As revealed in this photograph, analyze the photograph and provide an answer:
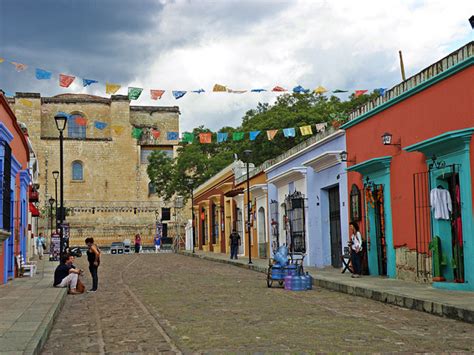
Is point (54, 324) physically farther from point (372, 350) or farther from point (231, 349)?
point (372, 350)

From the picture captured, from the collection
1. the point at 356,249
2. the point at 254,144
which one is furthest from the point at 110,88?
the point at 254,144

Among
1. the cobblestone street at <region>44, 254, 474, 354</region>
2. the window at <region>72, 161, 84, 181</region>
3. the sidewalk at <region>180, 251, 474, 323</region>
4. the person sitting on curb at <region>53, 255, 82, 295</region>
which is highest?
the window at <region>72, 161, 84, 181</region>

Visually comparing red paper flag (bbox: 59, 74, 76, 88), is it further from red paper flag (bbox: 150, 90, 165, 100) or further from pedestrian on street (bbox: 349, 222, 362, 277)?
pedestrian on street (bbox: 349, 222, 362, 277)

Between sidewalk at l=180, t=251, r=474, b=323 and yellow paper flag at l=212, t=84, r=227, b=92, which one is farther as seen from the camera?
yellow paper flag at l=212, t=84, r=227, b=92

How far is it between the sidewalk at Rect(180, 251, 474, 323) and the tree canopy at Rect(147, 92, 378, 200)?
51.0 feet

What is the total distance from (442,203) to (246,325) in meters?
5.54

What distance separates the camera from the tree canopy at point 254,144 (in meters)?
37.8

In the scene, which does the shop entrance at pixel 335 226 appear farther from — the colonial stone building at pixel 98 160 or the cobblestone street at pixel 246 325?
the colonial stone building at pixel 98 160

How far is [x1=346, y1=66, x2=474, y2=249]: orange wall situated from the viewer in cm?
1270

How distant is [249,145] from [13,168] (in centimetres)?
2446

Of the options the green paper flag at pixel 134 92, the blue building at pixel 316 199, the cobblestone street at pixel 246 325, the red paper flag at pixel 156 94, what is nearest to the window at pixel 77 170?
the blue building at pixel 316 199

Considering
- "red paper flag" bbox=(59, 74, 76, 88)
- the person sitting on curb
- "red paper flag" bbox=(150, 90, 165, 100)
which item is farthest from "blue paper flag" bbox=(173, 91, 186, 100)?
the person sitting on curb

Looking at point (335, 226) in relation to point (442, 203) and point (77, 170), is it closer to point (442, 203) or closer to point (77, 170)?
point (442, 203)

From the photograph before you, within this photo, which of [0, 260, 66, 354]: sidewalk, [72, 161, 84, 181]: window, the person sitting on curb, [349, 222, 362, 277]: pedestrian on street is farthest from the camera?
[72, 161, 84, 181]: window
